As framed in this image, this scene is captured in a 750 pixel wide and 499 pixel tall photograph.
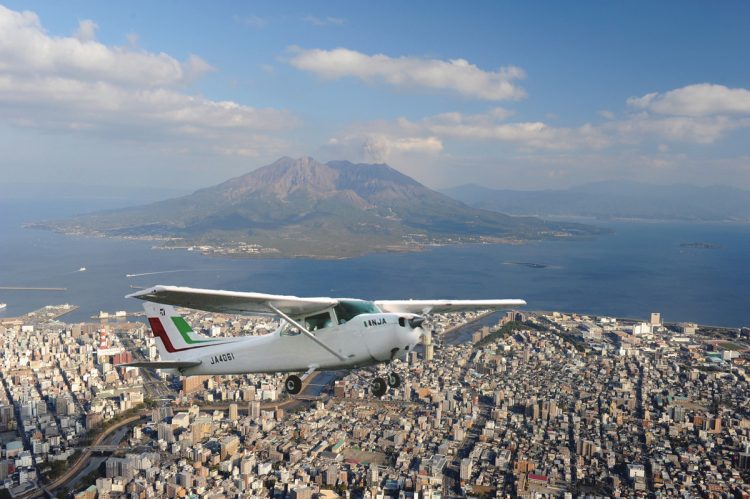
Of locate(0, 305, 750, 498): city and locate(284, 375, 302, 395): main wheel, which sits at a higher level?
locate(284, 375, 302, 395): main wheel

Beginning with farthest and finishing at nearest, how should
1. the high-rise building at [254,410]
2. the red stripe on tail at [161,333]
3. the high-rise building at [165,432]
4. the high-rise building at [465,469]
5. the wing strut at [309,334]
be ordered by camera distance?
1. the high-rise building at [254,410]
2. the high-rise building at [165,432]
3. the high-rise building at [465,469]
4. the red stripe on tail at [161,333]
5. the wing strut at [309,334]

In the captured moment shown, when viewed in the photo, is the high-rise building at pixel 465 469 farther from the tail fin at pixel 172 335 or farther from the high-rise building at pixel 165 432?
the tail fin at pixel 172 335

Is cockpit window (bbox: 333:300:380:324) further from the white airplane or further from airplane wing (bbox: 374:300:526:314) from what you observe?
airplane wing (bbox: 374:300:526:314)

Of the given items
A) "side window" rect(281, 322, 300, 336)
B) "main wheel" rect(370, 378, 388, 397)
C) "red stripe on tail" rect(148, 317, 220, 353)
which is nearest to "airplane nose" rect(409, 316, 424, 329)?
"main wheel" rect(370, 378, 388, 397)

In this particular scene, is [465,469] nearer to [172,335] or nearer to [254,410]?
[254,410]

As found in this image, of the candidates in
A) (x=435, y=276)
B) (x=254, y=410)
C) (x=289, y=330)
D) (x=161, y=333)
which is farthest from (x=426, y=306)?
(x=435, y=276)

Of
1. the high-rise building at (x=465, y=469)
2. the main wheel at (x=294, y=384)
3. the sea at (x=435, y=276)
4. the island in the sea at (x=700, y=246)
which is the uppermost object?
the main wheel at (x=294, y=384)

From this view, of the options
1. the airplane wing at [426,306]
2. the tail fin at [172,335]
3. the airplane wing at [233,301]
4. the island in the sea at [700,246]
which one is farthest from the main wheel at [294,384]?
the island in the sea at [700,246]

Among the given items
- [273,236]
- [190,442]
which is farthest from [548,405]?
[273,236]
